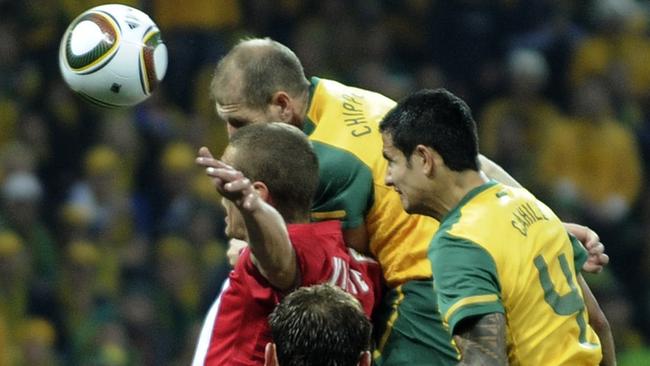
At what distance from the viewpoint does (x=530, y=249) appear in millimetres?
3908

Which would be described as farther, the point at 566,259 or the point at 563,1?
the point at 563,1

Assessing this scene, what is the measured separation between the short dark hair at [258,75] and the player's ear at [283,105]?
15mm

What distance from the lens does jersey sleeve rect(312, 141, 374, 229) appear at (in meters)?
4.45

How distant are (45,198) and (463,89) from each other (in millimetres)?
3000

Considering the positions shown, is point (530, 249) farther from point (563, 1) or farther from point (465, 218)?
point (563, 1)

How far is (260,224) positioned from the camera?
380cm

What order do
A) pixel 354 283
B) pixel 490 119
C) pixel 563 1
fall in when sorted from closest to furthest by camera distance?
pixel 354 283 < pixel 490 119 < pixel 563 1

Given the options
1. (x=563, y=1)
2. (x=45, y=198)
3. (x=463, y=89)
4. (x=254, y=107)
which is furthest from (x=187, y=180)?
(x=254, y=107)

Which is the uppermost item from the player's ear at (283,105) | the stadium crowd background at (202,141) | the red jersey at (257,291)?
the player's ear at (283,105)

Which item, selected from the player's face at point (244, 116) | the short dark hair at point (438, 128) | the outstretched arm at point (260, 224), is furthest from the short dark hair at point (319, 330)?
the player's face at point (244, 116)

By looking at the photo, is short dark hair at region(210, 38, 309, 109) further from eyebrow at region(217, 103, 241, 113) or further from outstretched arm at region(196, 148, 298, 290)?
outstretched arm at region(196, 148, 298, 290)

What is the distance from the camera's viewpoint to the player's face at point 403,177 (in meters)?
4.02

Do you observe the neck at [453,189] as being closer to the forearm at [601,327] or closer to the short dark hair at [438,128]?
the short dark hair at [438,128]

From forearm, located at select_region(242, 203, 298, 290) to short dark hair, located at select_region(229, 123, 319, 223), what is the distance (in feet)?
0.58
